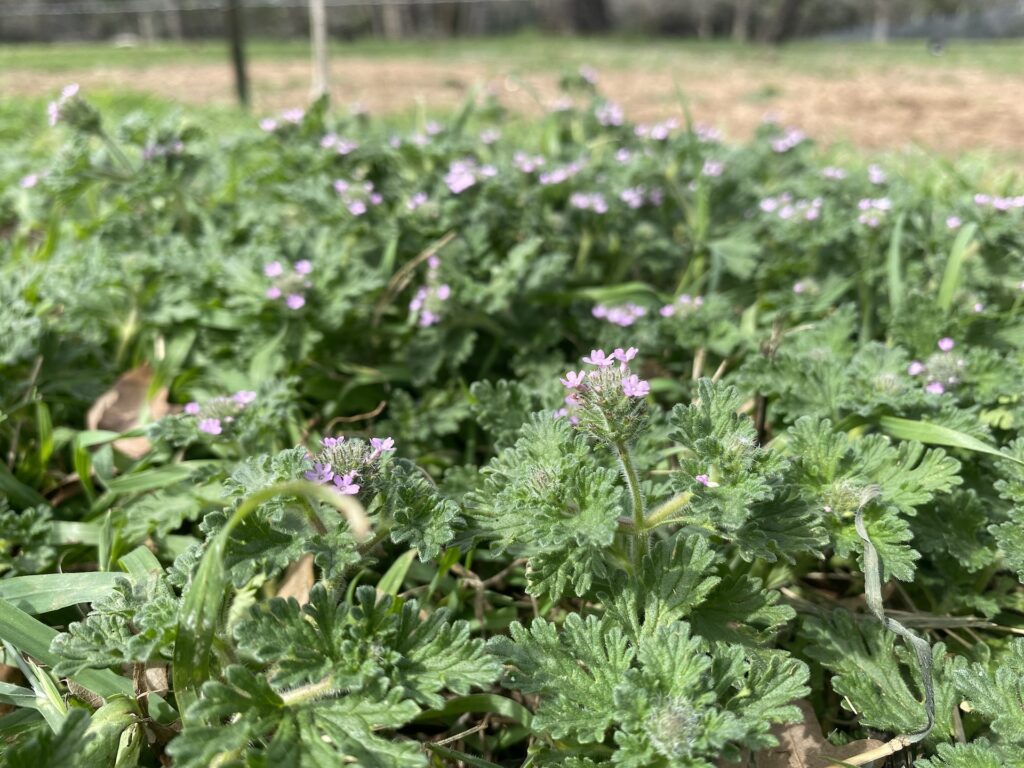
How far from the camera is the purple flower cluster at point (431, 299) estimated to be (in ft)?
8.38

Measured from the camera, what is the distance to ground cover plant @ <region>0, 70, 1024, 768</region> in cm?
142

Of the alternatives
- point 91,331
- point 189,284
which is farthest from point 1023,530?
point 91,331

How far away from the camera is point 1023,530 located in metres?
1.67

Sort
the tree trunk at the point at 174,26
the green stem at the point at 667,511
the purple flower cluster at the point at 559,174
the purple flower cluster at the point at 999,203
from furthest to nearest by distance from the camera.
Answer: the tree trunk at the point at 174,26, the purple flower cluster at the point at 559,174, the purple flower cluster at the point at 999,203, the green stem at the point at 667,511

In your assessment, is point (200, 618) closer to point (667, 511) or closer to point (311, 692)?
point (311, 692)

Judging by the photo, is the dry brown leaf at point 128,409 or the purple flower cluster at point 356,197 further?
the purple flower cluster at point 356,197

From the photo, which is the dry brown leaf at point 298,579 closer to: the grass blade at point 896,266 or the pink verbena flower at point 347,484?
the pink verbena flower at point 347,484

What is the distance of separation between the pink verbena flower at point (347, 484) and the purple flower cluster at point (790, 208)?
7.72ft

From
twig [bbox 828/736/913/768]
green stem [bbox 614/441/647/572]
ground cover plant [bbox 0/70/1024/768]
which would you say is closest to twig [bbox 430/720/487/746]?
ground cover plant [bbox 0/70/1024/768]

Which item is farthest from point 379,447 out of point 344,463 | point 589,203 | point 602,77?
point 602,77

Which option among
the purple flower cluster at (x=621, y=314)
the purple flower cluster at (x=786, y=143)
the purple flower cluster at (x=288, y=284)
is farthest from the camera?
the purple flower cluster at (x=786, y=143)

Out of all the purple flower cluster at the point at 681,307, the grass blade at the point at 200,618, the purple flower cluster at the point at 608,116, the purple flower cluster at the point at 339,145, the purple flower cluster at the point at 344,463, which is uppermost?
the purple flower cluster at the point at 608,116

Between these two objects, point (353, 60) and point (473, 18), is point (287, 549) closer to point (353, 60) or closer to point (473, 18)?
point (353, 60)

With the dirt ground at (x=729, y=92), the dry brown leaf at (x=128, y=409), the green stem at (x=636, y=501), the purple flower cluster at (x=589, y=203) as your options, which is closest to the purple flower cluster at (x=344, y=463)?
the green stem at (x=636, y=501)
